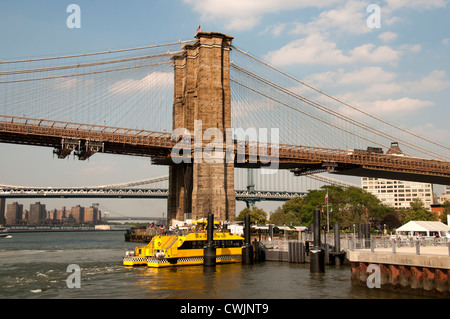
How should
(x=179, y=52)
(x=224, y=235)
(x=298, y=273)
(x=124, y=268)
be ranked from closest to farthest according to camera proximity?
(x=298, y=273)
(x=124, y=268)
(x=224, y=235)
(x=179, y=52)

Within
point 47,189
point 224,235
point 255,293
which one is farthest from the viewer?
point 47,189

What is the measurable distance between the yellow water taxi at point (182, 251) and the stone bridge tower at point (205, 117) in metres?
19.5

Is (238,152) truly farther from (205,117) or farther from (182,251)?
(182,251)

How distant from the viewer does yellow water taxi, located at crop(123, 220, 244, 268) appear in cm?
3934

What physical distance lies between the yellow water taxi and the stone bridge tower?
1946 cm

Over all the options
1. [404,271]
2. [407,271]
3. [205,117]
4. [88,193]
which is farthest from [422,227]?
[88,193]

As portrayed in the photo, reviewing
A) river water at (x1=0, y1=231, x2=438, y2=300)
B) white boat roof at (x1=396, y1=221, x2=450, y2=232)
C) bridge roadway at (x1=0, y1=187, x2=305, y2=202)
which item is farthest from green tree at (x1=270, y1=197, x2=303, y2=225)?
river water at (x1=0, y1=231, x2=438, y2=300)

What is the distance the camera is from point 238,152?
68438 millimetres

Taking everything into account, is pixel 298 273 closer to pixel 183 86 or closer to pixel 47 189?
pixel 183 86

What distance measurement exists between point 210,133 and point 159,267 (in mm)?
30137

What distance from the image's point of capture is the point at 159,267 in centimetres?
3862

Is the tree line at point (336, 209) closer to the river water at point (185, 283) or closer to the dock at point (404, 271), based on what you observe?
the river water at point (185, 283)
